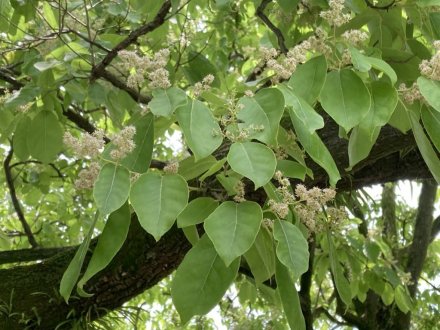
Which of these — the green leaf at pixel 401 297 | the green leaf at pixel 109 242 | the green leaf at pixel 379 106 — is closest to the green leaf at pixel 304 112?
the green leaf at pixel 379 106

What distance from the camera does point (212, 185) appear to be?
170cm

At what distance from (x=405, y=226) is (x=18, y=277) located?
343cm

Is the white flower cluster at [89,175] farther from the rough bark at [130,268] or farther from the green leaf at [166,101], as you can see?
the rough bark at [130,268]

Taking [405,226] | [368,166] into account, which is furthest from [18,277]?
[405,226]

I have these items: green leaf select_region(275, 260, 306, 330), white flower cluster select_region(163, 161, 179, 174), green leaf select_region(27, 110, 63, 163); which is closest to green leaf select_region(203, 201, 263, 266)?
white flower cluster select_region(163, 161, 179, 174)

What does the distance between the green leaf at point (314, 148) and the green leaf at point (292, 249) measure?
110 mm

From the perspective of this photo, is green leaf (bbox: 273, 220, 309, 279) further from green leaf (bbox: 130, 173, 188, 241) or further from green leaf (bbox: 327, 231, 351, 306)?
green leaf (bbox: 327, 231, 351, 306)

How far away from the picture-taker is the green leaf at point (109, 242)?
1.11m

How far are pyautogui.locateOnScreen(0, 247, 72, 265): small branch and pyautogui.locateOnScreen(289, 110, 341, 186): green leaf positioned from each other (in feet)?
4.80

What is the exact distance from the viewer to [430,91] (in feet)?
3.50

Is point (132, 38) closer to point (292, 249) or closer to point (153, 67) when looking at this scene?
point (153, 67)

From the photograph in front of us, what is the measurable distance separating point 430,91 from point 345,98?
0.45 feet

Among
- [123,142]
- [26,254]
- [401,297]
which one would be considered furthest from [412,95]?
[401,297]

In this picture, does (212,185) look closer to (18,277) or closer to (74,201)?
(18,277)
